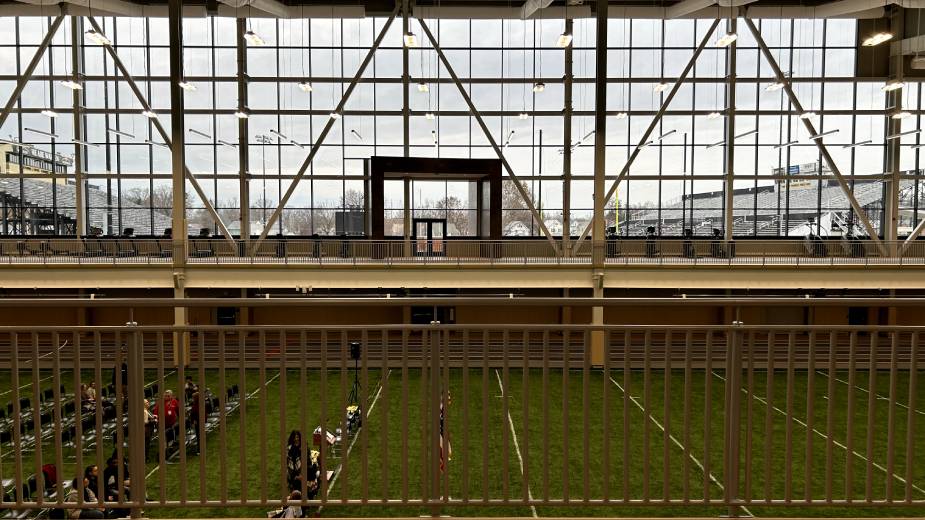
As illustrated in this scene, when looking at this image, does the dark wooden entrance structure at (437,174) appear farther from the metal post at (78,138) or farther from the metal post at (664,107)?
the metal post at (78,138)

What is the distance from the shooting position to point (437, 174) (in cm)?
2420

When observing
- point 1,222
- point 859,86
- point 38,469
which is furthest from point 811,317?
point 1,222

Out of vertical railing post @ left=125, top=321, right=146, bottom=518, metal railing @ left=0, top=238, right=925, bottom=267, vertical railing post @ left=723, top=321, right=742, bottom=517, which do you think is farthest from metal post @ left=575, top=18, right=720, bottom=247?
vertical railing post @ left=125, top=321, right=146, bottom=518

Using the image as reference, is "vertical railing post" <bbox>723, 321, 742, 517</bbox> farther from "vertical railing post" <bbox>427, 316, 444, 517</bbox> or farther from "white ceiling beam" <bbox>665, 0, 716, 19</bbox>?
"white ceiling beam" <bbox>665, 0, 716, 19</bbox>

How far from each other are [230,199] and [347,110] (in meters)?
6.82

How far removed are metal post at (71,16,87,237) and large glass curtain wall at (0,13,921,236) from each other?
0.82 ft

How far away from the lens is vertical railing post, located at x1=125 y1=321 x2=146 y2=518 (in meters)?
2.69

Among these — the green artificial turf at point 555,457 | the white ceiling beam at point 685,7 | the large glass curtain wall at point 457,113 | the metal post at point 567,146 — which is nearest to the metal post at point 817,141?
the large glass curtain wall at point 457,113

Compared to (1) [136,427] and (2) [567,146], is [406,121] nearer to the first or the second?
(2) [567,146]

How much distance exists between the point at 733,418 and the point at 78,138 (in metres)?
31.8

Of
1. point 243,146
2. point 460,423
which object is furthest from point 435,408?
point 243,146

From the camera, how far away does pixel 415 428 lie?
13633mm

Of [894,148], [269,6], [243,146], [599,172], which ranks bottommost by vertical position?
[599,172]

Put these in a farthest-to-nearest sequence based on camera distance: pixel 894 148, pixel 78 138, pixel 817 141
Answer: pixel 78 138, pixel 894 148, pixel 817 141
